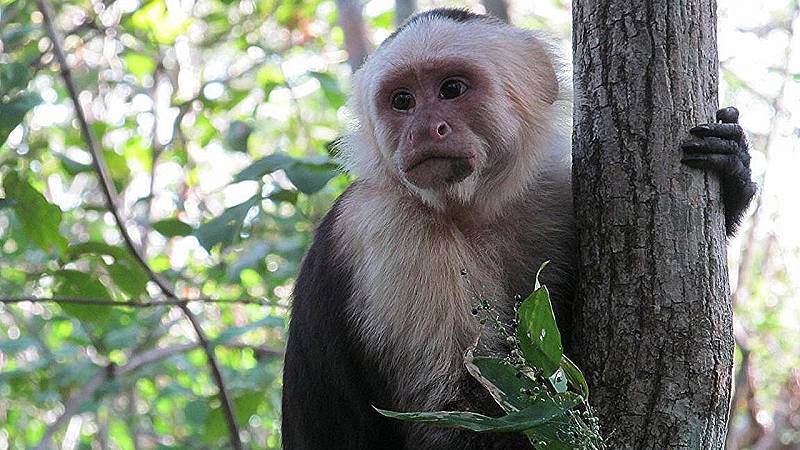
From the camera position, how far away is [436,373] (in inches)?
118

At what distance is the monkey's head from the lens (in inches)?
125

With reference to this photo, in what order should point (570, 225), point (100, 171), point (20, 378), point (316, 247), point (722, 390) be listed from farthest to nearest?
point (20, 378), point (100, 171), point (316, 247), point (570, 225), point (722, 390)

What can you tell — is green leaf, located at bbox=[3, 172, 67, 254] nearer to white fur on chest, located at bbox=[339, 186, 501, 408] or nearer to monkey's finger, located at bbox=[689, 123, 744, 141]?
white fur on chest, located at bbox=[339, 186, 501, 408]

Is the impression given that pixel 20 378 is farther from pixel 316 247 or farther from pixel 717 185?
pixel 717 185

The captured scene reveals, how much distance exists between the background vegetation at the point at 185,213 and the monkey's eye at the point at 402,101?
0.62 meters

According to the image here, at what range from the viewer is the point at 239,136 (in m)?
5.36

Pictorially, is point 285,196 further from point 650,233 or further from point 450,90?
point 650,233

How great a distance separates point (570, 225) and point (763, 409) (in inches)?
249

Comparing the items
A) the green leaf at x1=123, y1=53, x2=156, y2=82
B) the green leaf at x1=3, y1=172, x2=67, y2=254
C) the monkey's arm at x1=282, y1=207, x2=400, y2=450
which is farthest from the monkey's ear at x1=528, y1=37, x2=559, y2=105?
the green leaf at x1=123, y1=53, x2=156, y2=82

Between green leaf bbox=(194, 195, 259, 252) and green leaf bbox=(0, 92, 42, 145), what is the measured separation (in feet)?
2.87

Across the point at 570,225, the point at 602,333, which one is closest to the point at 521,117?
the point at 570,225

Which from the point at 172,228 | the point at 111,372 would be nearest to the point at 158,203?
the point at 111,372

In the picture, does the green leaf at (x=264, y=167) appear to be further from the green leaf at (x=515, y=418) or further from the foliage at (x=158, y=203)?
the green leaf at (x=515, y=418)

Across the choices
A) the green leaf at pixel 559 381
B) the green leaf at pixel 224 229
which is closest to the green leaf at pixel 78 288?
the green leaf at pixel 224 229
